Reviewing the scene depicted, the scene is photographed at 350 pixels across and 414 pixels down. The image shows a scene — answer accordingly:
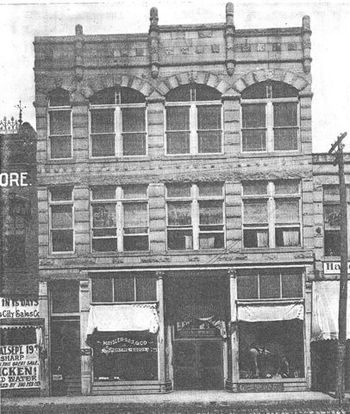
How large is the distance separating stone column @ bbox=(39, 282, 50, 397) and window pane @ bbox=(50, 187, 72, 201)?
265 centimetres

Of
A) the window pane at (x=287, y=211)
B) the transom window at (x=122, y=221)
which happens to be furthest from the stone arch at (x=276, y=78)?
the transom window at (x=122, y=221)

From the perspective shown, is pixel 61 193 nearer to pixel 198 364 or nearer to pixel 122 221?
pixel 122 221

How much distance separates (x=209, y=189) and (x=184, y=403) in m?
6.47

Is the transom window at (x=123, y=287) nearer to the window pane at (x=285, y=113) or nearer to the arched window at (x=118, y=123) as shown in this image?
the arched window at (x=118, y=123)

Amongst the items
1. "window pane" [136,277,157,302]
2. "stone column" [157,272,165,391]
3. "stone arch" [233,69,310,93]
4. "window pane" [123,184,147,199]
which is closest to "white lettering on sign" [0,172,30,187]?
"window pane" [123,184,147,199]

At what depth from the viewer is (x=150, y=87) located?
80.3 feet

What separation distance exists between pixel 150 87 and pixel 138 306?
671 cm

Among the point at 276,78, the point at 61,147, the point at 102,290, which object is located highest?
the point at 276,78

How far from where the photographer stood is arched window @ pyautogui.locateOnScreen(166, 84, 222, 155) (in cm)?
2448

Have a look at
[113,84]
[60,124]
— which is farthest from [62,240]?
[113,84]

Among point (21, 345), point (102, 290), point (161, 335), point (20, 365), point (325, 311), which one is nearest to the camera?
point (325, 311)

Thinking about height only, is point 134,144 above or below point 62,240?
above

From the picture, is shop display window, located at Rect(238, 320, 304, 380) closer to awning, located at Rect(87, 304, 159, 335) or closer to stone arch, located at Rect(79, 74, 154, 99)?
awning, located at Rect(87, 304, 159, 335)

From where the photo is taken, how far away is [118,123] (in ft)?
80.1
